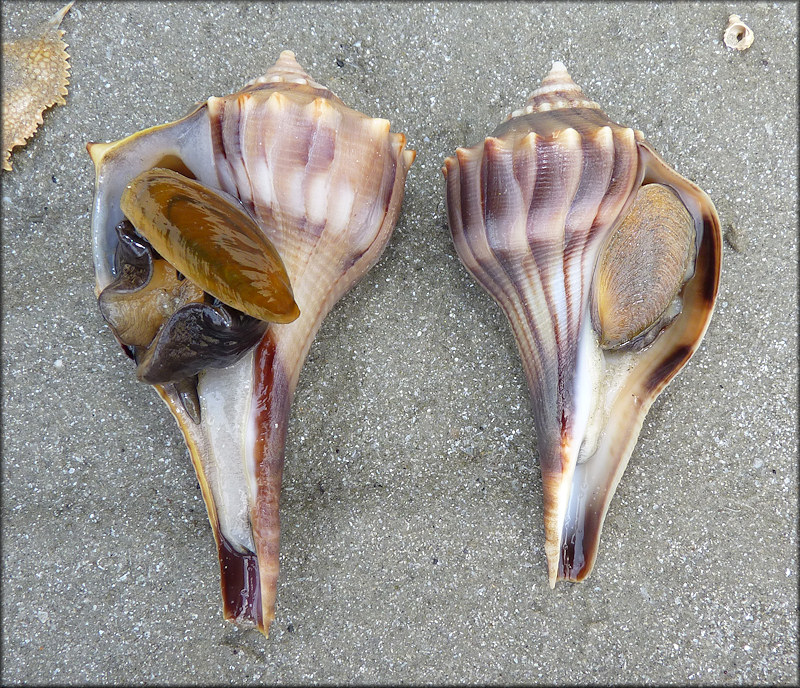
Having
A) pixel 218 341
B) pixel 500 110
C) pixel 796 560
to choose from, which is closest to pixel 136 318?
pixel 218 341

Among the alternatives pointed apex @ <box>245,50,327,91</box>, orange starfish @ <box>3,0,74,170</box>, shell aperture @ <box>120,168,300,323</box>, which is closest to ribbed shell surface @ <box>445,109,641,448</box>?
pointed apex @ <box>245,50,327,91</box>

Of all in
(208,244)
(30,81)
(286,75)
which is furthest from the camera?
(30,81)

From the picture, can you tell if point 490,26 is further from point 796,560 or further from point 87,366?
point 796,560

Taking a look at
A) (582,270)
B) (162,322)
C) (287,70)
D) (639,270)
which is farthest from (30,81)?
(639,270)

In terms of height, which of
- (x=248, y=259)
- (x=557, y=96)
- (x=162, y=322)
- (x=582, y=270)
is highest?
(x=557, y=96)

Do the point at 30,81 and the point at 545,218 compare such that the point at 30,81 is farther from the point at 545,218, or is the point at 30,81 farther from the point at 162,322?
the point at 545,218

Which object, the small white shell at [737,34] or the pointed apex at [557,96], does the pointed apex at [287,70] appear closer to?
the pointed apex at [557,96]

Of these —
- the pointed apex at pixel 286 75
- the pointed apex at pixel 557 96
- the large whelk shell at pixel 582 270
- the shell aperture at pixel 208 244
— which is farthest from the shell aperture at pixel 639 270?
the pointed apex at pixel 286 75

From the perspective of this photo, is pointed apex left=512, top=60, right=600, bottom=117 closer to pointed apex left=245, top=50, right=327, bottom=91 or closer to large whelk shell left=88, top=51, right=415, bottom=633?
large whelk shell left=88, top=51, right=415, bottom=633
